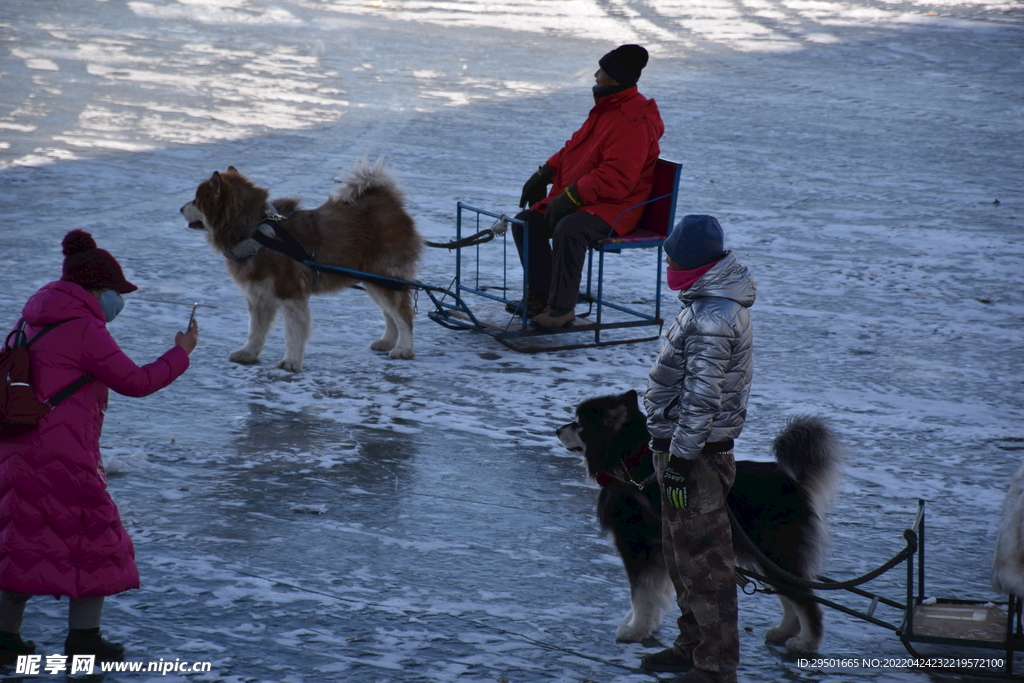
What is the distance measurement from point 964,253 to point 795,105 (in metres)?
8.12

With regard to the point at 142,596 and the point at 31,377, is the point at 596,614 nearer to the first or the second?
the point at 142,596

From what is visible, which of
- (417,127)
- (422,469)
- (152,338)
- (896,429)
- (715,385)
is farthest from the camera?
(417,127)

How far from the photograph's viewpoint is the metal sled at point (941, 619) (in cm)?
345

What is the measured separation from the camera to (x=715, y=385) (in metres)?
3.25

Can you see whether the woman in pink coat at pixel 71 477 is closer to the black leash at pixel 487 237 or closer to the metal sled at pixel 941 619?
the metal sled at pixel 941 619

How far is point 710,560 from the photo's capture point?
3.38m

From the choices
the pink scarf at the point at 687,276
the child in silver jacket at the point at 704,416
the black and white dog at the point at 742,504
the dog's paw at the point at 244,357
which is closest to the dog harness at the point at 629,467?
the black and white dog at the point at 742,504

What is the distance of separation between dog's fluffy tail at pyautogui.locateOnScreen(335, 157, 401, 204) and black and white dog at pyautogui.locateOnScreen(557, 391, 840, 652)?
349 cm

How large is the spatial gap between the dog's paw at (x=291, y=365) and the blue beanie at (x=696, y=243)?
392 centimetres

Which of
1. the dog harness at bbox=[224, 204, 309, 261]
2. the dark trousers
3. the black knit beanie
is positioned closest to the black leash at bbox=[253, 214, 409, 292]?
the dog harness at bbox=[224, 204, 309, 261]

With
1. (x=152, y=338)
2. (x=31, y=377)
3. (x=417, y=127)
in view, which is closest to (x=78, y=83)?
(x=417, y=127)

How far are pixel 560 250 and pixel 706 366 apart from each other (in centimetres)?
382

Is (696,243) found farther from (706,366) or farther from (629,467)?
(629,467)

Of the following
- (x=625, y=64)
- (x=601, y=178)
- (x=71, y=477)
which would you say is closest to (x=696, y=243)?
(x=71, y=477)
